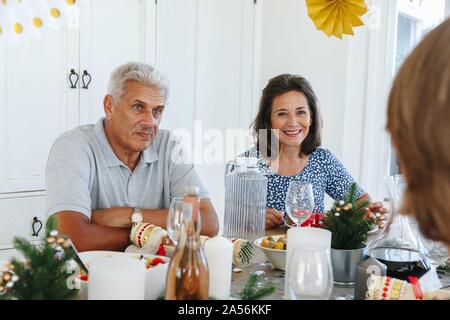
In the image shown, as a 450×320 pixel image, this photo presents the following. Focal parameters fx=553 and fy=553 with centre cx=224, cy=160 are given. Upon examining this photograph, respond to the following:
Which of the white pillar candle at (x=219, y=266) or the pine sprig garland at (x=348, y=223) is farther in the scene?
the pine sprig garland at (x=348, y=223)

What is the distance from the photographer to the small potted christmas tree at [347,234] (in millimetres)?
1360

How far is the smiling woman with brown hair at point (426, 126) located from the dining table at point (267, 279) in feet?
1.76

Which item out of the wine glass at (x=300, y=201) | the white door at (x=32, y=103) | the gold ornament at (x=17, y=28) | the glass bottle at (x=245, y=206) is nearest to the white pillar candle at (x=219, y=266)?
the wine glass at (x=300, y=201)

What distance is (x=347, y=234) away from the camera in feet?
4.59

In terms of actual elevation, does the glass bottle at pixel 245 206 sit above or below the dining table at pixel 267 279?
above

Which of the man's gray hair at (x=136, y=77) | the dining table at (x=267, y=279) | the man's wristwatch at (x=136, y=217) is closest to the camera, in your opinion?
the dining table at (x=267, y=279)

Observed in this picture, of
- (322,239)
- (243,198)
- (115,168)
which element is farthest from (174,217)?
(115,168)

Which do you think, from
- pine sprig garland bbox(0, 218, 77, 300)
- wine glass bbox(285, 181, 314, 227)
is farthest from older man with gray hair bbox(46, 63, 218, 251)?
pine sprig garland bbox(0, 218, 77, 300)

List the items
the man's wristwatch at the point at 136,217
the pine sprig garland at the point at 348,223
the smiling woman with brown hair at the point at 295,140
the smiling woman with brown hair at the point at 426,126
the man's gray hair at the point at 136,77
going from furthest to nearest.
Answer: the smiling woman with brown hair at the point at 295,140
the man's gray hair at the point at 136,77
the man's wristwatch at the point at 136,217
the pine sprig garland at the point at 348,223
the smiling woman with brown hair at the point at 426,126

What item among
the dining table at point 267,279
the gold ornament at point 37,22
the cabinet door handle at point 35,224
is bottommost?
the cabinet door handle at point 35,224

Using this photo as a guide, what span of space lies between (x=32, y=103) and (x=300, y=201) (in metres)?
1.75

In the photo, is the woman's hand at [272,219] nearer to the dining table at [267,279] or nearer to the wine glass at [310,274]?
the dining table at [267,279]

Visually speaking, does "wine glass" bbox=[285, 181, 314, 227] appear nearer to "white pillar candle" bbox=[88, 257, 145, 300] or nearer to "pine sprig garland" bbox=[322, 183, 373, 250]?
"pine sprig garland" bbox=[322, 183, 373, 250]

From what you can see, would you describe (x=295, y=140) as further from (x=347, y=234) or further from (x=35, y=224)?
(x=35, y=224)
